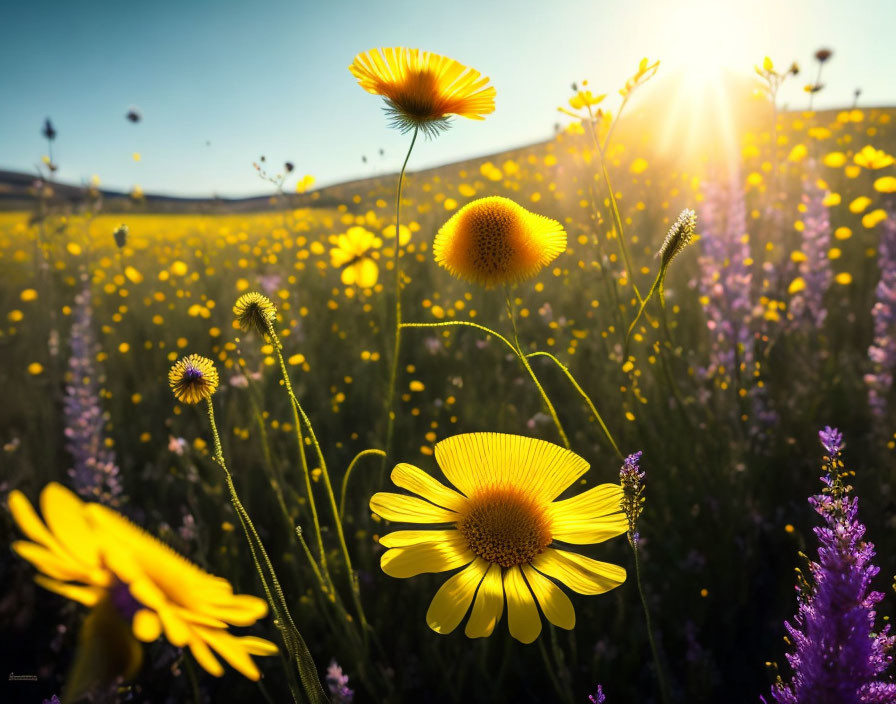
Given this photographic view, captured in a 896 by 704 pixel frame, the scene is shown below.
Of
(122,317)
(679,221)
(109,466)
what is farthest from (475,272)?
(122,317)

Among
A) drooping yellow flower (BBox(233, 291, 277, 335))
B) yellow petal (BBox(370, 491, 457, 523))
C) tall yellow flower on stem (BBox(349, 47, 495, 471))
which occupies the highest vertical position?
tall yellow flower on stem (BBox(349, 47, 495, 471))

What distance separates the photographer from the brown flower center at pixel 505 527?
91 cm

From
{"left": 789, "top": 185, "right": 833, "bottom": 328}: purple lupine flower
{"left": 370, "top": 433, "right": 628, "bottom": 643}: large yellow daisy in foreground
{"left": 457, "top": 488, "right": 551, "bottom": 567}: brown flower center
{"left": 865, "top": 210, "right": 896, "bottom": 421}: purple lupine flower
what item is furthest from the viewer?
{"left": 789, "top": 185, "right": 833, "bottom": 328}: purple lupine flower

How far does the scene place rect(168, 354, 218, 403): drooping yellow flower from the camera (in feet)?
3.10

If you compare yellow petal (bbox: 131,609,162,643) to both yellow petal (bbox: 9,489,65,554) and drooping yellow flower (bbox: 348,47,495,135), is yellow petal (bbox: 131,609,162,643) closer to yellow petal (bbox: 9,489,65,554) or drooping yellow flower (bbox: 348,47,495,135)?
yellow petal (bbox: 9,489,65,554)

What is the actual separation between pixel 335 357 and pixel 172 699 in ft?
6.68

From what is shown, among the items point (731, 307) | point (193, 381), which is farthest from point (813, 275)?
point (193, 381)

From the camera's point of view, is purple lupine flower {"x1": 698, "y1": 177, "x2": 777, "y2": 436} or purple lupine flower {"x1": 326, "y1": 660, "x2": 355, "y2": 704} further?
purple lupine flower {"x1": 698, "y1": 177, "x2": 777, "y2": 436}

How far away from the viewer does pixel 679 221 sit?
1035mm

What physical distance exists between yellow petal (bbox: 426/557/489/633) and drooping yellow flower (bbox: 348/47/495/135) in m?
0.88

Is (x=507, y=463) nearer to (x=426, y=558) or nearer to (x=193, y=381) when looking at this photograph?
(x=426, y=558)

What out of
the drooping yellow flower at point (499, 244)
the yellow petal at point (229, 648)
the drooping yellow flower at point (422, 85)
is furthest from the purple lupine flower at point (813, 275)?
the yellow petal at point (229, 648)

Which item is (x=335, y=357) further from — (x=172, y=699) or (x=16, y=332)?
(x=16, y=332)

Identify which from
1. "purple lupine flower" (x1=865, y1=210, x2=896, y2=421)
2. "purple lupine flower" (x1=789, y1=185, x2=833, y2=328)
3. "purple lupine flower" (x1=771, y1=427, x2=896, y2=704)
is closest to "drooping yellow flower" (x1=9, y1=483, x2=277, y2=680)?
"purple lupine flower" (x1=771, y1=427, x2=896, y2=704)
